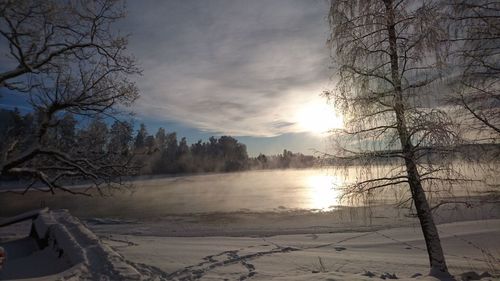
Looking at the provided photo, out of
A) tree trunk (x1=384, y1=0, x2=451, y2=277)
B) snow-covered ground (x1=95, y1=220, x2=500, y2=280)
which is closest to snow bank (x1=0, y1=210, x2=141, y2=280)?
snow-covered ground (x1=95, y1=220, x2=500, y2=280)

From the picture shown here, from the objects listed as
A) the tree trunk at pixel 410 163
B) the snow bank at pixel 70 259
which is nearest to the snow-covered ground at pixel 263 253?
the snow bank at pixel 70 259

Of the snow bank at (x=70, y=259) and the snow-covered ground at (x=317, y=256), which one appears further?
the snow-covered ground at (x=317, y=256)

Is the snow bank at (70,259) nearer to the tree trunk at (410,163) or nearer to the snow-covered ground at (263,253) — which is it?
the snow-covered ground at (263,253)

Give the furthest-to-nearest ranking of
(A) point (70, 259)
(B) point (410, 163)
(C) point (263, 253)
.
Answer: (C) point (263, 253), (B) point (410, 163), (A) point (70, 259)

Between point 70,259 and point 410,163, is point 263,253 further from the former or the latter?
point 70,259

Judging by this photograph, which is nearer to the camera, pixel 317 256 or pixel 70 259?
pixel 70 259

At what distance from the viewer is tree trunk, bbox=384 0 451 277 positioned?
25.7 feet

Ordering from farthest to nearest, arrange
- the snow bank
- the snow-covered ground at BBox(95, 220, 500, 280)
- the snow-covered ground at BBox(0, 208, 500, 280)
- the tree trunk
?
the snow-covered ground at BBox(95, 220, 500, 280) < the snow-covered ground at BBox(0, 208, 500, 280) < the tree trunk < the snow bank

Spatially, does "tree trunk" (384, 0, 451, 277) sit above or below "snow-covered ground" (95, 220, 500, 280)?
above

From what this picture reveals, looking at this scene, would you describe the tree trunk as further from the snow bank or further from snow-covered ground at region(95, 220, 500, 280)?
the snow bank

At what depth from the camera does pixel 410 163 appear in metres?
8.01

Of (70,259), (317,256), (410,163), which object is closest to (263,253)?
(317,256)

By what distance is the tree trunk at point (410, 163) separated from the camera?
7.83 meters

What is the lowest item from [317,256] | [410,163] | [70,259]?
[317,256]
